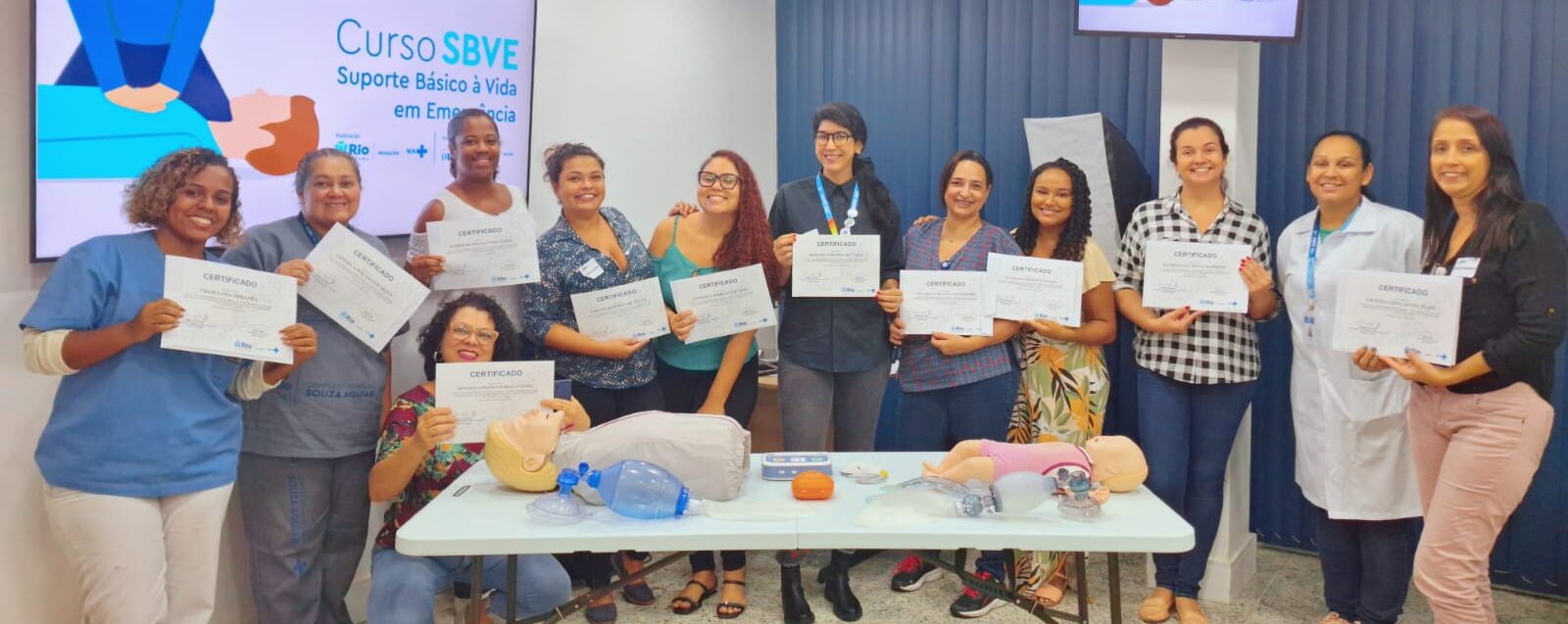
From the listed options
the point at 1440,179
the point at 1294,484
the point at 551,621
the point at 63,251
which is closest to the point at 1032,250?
the point at 1440,179

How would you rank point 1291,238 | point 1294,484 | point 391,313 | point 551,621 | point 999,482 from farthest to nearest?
point 1294,484
point 1291,238
point 391,313
point 551,621
point 999,482

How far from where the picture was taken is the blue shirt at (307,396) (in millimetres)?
2967

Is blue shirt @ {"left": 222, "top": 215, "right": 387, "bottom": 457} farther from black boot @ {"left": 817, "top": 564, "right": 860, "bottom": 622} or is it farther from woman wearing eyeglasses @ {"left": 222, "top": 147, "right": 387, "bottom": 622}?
black boot @ {"left": 817, "top": 564, "right": 860, "bottom": 622}

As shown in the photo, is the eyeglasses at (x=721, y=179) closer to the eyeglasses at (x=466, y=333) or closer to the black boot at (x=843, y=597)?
the eyeglasses at (x=466, y=333)

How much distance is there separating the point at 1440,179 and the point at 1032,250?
3.92 ft

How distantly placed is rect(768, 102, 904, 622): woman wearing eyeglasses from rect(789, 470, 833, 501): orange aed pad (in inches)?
36.8

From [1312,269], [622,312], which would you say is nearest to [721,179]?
[622,312]

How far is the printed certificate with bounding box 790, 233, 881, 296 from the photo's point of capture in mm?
3385

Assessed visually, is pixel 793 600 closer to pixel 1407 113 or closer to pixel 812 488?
pixel 812 488

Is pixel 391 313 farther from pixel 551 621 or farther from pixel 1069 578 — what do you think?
pixel 1069 578

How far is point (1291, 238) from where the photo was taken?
11.0 ft

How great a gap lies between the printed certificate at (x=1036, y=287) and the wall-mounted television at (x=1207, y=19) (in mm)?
868

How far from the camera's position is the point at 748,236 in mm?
3438

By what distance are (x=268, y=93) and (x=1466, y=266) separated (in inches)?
126
